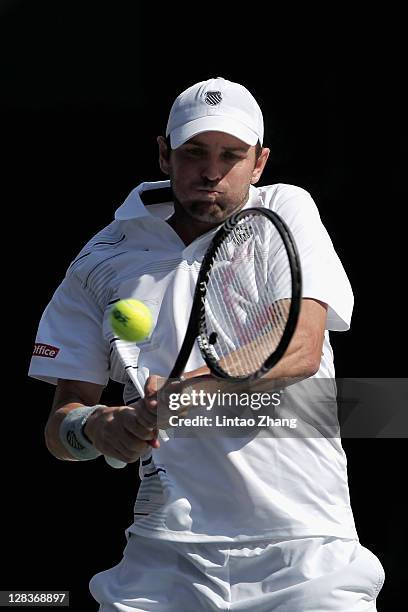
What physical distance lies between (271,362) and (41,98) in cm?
227

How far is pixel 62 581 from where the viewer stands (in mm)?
4840

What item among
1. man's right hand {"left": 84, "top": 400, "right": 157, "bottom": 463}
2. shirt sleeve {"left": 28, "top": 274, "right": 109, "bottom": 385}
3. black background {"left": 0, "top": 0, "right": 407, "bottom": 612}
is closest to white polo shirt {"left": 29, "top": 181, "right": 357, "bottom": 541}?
shirt sleeve {"left": 28, "top": 274, "right": 109, "bottom": 385}

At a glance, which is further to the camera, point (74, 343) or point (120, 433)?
point (74, 343)

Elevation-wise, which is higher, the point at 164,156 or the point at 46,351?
the point at 164,156

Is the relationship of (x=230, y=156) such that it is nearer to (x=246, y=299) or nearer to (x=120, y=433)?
(x=246, y=299)

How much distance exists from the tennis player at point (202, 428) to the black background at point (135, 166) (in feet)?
4.04

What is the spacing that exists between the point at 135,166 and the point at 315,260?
1762 millimetres

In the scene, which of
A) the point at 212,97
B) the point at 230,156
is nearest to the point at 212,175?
the point at 230,156

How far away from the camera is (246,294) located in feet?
10.1

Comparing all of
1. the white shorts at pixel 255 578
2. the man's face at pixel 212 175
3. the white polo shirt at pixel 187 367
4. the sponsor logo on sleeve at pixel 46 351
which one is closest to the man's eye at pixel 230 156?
the man's face at pixel 212 175

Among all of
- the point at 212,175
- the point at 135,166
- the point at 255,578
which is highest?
the point at 212,175

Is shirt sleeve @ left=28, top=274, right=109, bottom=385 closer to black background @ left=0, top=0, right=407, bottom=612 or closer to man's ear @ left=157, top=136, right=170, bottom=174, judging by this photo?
man's ear @ left=157, top=136, right=170, bottom=174

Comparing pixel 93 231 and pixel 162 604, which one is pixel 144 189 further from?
pixel 93 231

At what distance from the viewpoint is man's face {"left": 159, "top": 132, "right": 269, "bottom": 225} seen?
10.5 ft
